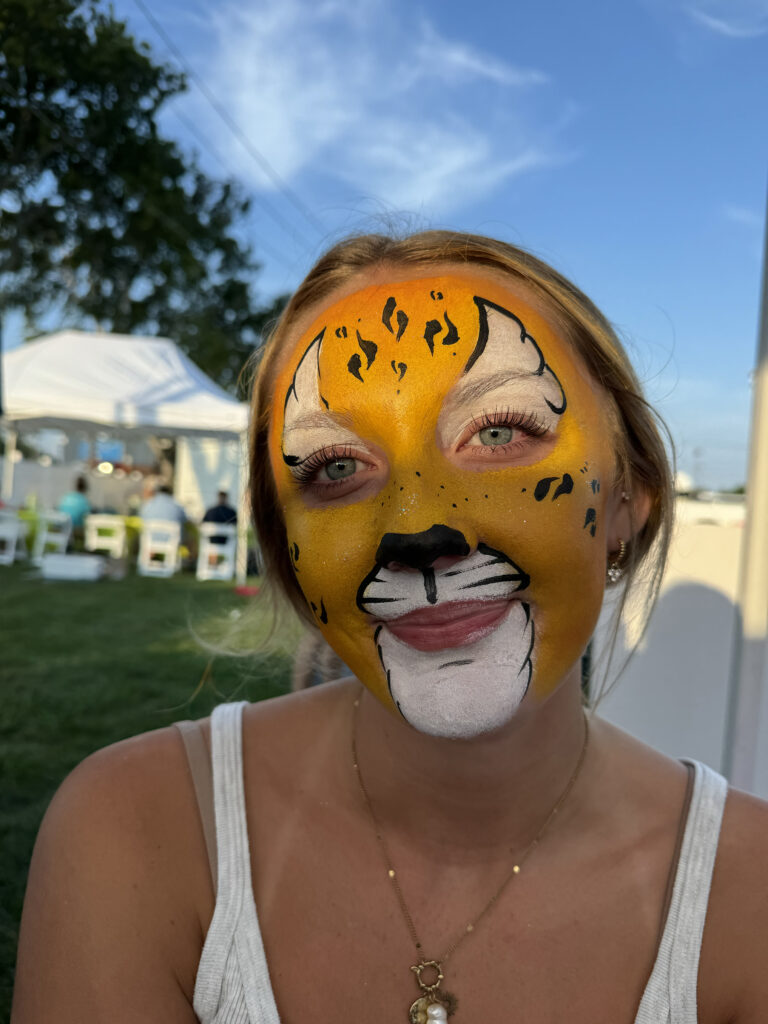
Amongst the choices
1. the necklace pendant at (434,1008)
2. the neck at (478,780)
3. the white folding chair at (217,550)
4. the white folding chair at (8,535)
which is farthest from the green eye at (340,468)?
the white folding chair at (8,535)

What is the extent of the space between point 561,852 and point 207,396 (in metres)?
10.7

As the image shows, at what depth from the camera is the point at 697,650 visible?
2590 mm

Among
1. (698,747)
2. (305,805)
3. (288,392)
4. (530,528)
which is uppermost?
(288,392)

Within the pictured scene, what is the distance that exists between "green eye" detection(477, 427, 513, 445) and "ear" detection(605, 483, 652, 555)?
22cm

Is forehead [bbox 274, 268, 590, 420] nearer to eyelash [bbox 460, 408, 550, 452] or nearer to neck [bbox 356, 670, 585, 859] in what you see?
eyelash [bbox 460, 408, 550, 452]

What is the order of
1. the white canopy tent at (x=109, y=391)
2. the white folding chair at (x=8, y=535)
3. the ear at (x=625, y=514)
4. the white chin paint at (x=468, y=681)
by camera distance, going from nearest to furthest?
the white chin paint at (x=468, y=681) < the ear at (x=625, y=514) < the white canopy tent at (x=109, y=391) < the white folding chair at (x=8, y=535)

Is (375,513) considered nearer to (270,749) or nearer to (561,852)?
(270,749)

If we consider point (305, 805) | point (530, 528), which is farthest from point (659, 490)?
point (305, 805)

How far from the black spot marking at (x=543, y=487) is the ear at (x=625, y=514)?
15 cm

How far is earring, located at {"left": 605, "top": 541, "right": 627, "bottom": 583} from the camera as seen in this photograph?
1.41m

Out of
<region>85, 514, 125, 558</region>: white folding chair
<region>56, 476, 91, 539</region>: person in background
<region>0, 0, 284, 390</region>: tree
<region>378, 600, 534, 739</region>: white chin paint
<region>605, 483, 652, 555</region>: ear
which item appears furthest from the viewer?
<region>56, 476, 91, 539</region>: person in background

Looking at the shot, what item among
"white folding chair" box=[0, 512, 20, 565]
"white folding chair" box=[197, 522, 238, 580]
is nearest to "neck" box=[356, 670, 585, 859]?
"white folding chair" box=[197, 522, 238, 580]

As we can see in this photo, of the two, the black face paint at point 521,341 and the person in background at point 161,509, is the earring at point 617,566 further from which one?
the person in background at point 161,509

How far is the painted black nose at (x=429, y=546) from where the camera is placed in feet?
3.64
